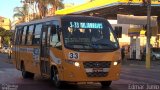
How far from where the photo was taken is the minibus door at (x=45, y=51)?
55.5 ft

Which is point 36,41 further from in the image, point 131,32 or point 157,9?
point 131,32

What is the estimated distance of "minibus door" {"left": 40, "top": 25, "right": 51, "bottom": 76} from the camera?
16.9 m

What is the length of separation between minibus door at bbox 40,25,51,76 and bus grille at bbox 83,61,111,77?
2261mm

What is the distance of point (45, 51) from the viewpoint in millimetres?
17203

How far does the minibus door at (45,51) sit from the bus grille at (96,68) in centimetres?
226

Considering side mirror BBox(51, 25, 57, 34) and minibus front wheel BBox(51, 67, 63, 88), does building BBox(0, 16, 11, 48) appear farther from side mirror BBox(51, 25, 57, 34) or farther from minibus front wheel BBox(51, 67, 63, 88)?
minibus front wheel BBox(51, 67, 63, 88)

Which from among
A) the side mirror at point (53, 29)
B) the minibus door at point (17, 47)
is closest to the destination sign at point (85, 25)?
Result: the side mirror at point (53, 29)

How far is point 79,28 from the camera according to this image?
15945 mm

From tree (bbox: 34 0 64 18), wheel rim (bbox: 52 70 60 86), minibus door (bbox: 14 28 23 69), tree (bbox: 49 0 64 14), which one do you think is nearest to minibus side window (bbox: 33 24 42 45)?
wheel rim (bbox: 52 70 60 86)

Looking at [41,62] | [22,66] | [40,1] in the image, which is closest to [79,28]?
[41,62]

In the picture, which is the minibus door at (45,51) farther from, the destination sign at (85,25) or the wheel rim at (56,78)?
the destination sign at (85,25)

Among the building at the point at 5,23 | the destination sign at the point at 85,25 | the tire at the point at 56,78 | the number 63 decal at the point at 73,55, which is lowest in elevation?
the tire at the point at 56,78

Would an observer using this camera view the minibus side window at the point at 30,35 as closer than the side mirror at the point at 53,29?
No

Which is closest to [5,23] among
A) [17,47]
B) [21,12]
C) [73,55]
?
[21,12]
